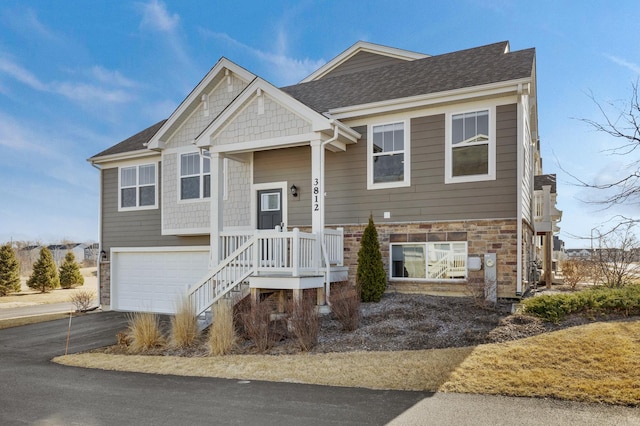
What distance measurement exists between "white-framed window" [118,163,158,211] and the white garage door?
1.62 m

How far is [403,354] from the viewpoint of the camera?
7363 millimetres

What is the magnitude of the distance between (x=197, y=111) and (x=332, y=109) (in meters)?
4.78

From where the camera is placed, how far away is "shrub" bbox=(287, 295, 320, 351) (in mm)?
8109

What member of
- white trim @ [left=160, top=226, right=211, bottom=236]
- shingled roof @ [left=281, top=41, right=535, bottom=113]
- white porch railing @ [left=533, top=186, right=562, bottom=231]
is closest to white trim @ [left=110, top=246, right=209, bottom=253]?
white trim @ [left=160, top=226, right=211, bottom=236]

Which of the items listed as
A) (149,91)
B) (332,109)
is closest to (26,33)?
(149,91)

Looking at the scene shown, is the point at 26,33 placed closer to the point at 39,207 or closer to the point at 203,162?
the point at 39,207

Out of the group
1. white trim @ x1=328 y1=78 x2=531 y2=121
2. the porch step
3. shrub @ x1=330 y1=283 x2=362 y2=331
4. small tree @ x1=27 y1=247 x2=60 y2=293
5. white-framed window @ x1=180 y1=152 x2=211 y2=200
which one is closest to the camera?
shrub @ x1=330 y1=283 x2=362 y2=331

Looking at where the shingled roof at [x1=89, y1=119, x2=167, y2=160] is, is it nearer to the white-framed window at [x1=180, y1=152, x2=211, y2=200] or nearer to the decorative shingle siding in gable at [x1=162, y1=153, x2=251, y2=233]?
the decorative shingle siding in gable at [x1=162, y1=153, x2=251, y2=233]

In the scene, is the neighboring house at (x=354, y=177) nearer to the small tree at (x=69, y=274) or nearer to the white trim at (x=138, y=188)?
the white trim at (x=138, y=188)

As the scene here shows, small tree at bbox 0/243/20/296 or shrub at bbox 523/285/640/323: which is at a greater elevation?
shrub at bbox 523/285/640/323

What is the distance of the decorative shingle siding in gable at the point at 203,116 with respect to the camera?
45.7 feet

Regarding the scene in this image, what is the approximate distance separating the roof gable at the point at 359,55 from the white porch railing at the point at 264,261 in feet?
27.7

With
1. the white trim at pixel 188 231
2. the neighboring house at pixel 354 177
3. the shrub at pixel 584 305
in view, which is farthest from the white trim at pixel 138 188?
the shrub at pixel 584 305

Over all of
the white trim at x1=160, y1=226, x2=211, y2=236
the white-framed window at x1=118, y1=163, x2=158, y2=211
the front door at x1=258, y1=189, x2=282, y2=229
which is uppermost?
the white-framed window at x1=118, y1=163, x2=158, y2=211
